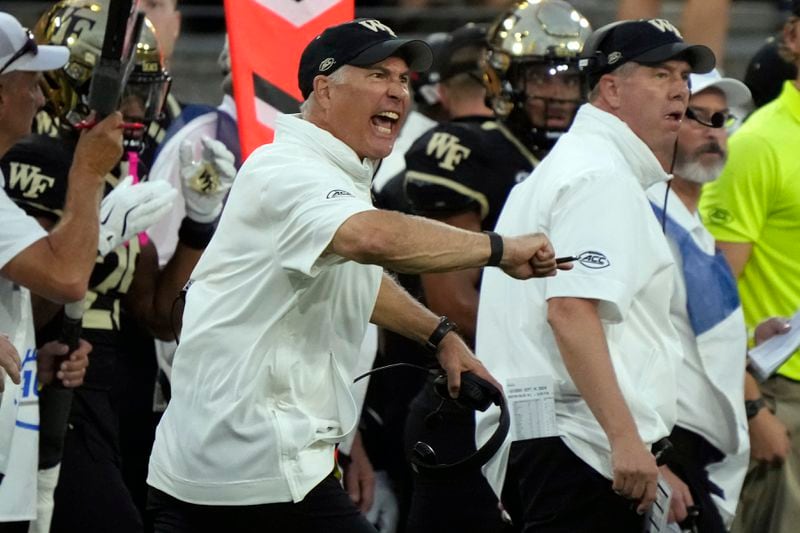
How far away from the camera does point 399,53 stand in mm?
4441

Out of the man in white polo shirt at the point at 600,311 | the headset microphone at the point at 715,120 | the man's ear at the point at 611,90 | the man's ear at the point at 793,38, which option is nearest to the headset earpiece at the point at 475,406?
the man in white polo shirt at the point at 600,311

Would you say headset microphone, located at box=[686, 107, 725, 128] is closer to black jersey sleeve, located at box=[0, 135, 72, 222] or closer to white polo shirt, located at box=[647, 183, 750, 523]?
white polo shirt, located at box=[647, 183, 750, 523]

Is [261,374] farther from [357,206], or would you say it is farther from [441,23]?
[441,23]

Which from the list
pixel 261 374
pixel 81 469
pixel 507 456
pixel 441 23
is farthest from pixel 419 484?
pixel 441 23

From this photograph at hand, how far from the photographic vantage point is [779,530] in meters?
5.98

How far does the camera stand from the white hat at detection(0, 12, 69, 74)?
5.04m

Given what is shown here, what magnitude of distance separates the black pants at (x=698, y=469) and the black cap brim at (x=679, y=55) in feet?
3.60

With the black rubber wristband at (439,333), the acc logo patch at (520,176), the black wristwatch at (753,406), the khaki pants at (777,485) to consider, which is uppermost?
the black rubber wristband at (439,333)

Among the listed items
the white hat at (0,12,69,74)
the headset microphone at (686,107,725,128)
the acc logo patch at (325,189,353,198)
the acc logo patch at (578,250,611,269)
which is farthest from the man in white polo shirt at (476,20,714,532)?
the white hat at (0,12,69,74)

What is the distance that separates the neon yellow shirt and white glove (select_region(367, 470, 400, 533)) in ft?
4.88

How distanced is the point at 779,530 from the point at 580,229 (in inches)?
69.1

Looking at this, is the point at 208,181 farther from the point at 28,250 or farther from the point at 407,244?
the point at 407,244

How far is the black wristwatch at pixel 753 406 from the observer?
5.78 metres

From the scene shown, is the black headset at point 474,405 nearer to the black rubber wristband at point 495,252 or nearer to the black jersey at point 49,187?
the black rubber wristband at point 495,252
